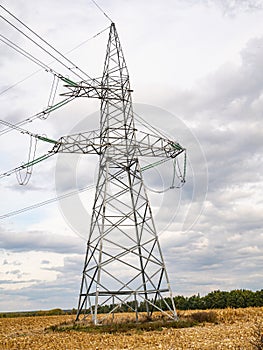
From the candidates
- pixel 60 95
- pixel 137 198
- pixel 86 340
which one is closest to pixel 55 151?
pixel 60 95

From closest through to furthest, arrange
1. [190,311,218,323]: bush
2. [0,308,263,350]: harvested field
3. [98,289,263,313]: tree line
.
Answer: [0,308,263,350]: harvested field, [190,311,218,323]: bush, [98,289,263,313]: tree line

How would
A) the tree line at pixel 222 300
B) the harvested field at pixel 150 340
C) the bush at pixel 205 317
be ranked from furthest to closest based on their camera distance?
the tree line at pixel 222 300 < the bush at pixel 205 317 < the harvested field at pixel 150 340

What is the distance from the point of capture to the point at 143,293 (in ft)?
87.6

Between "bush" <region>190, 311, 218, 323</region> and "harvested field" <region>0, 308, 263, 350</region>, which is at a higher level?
"bush" <region>190, 311, 218, 323</region>

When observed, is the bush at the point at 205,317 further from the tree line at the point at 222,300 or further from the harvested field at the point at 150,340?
the tree line at the point at 222,300

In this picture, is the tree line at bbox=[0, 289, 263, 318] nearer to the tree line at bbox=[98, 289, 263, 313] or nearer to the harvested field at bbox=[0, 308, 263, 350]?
the tree line at bbox=[98, 289, 263, 313]

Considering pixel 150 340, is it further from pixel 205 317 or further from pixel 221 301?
pixel 221 301

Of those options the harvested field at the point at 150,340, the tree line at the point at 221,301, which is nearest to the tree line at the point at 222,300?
the tree line at the point at 221,301

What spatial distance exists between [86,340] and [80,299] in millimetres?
7072

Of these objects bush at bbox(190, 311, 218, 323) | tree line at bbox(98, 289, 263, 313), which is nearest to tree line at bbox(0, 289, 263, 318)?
tree line at bbox(98, 289, 263, 313)

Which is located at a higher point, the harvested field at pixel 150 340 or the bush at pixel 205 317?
the bush at pixel 205 317

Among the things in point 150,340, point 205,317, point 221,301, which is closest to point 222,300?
point 221,301

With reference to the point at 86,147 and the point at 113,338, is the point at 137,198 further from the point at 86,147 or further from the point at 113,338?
the point at 113,338

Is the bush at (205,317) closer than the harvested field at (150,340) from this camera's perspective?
No
